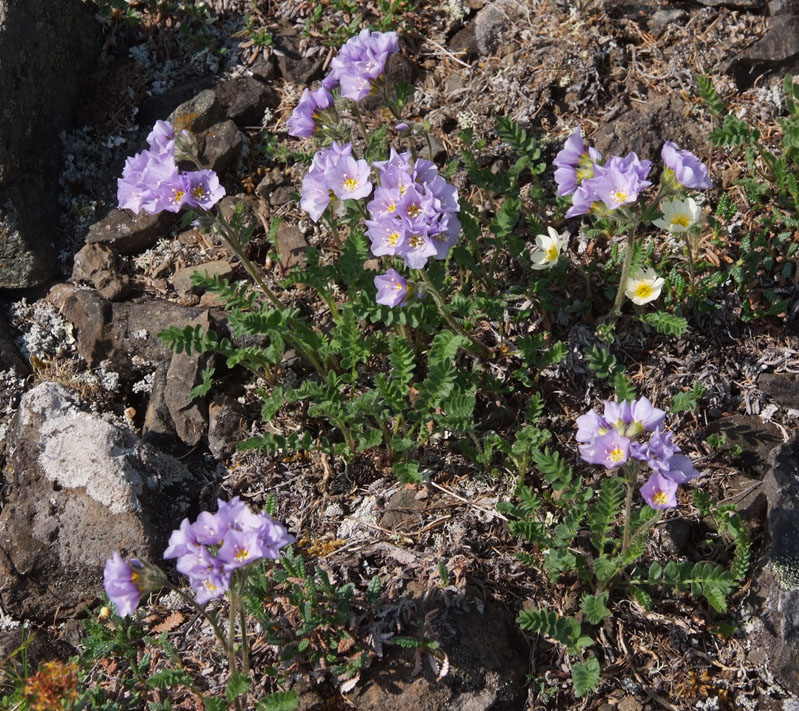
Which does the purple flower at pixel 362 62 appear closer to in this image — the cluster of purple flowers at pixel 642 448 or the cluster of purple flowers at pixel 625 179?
the cluster of purple flowers at pixel 625 179

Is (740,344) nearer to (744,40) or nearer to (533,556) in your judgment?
(533,556)

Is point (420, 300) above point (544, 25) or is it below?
below

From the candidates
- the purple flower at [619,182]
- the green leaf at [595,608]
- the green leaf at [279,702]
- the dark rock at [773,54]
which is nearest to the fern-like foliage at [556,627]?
the green leaf at [595,608]

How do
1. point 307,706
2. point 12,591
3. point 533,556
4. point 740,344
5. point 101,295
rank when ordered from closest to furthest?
point 307,706
point 533,556
point 12,591
point 740,344
point 101,295

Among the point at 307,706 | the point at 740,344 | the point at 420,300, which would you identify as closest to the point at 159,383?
the point at 420,300

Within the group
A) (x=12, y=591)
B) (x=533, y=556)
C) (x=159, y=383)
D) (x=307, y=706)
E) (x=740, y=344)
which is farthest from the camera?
(x=159, y=383)

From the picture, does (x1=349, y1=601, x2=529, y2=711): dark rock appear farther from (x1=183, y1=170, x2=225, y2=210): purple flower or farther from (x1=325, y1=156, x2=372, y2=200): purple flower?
(x1=183, y1=170, x2=225, y2=210): purple flower

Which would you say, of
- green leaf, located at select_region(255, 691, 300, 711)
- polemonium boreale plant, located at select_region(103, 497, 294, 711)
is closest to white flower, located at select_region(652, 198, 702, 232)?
polemonium boreale plant, located at select_region(103, 497, 294, 711)
